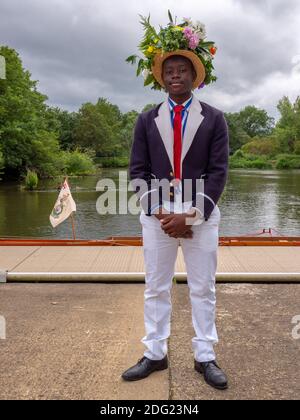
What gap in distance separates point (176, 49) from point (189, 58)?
0.10 meters

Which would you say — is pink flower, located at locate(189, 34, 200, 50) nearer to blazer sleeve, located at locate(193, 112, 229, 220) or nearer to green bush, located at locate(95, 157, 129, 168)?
blazer sleeve, located at locate(193, 112, 229, 220)

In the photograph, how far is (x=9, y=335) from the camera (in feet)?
11.3

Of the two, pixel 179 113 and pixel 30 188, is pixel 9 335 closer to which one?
pixel 179 113

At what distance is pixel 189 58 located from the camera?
2721 millimetres

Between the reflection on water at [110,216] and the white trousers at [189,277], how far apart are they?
13.8 metres

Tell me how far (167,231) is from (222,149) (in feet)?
2.02

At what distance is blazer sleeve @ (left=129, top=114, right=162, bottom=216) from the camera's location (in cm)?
279

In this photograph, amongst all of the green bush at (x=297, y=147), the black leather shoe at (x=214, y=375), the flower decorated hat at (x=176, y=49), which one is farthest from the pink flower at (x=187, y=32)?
the green bush at (x=297, y=147)

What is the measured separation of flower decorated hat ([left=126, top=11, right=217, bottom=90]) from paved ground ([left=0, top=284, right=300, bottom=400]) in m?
1.88

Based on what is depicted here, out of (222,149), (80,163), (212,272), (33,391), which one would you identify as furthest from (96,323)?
(80,163)

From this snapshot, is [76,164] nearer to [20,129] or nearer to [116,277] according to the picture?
[20,129]

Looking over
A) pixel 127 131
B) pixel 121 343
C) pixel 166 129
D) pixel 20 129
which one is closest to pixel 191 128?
pixel 166 129

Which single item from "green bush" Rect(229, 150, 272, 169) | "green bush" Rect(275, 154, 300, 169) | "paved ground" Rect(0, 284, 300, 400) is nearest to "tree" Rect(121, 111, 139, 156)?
"green bush" Rect(229, 150, 272, 169)

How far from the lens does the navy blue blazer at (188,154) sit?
272cm
